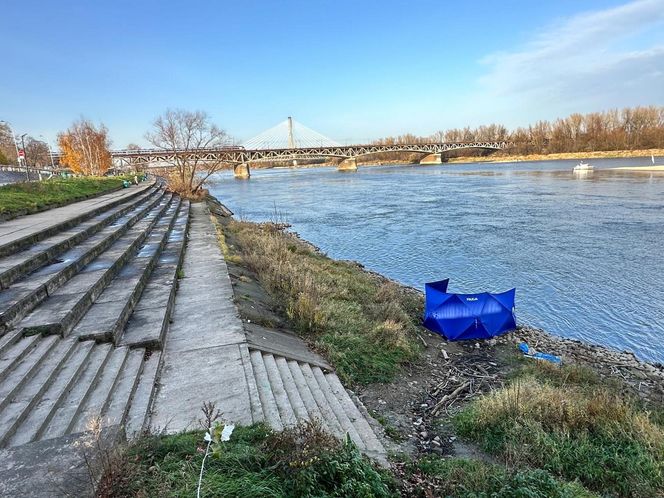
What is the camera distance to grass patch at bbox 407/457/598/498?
384 cm

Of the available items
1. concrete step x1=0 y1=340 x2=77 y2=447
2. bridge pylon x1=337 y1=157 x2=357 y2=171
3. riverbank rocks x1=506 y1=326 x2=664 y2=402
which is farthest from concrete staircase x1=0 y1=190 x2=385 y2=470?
bridge pylon x1=337 y1=157 x2=357 y2=171

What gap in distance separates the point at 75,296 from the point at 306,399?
404 cm

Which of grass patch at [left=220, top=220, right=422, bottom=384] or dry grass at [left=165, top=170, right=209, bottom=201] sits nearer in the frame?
grass patch at [left=220, top=220, right=422, bottom=384]

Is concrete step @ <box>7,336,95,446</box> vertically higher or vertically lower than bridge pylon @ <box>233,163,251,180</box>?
lower

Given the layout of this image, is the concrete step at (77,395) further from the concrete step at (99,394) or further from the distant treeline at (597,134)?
the distant treeline at (597,134)

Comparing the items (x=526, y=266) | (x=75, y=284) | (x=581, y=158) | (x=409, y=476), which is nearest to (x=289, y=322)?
(x=75, y=284)

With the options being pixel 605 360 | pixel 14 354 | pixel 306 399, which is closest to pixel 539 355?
pixel 605 360

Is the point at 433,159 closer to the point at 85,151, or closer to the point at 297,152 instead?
the point at 297,152

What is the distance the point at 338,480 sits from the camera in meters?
3.50

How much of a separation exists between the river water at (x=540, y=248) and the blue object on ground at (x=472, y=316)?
61.0 inches

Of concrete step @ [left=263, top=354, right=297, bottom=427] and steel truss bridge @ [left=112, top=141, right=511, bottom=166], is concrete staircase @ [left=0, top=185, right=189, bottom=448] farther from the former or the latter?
steel truss bridge @ [left=112, top=141, right=511, bottom=166]

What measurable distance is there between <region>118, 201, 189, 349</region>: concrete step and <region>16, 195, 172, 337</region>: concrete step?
0.69 metres

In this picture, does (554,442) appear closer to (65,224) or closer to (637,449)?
(637,449)

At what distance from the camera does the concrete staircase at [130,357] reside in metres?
4.42
